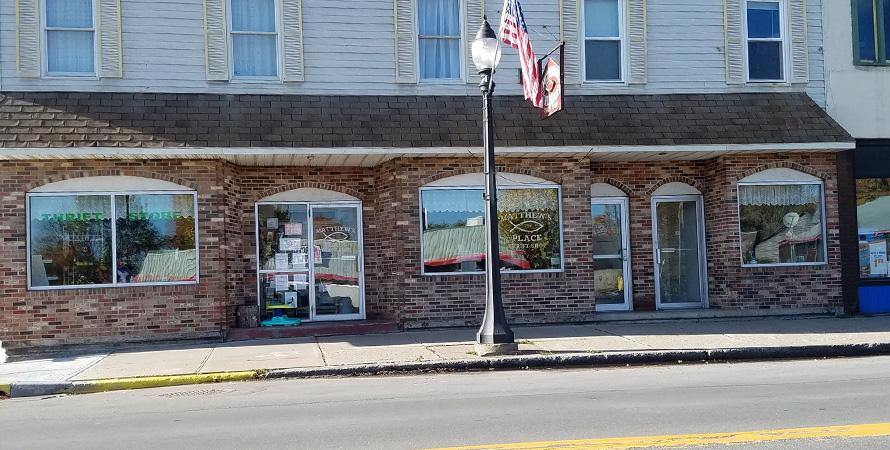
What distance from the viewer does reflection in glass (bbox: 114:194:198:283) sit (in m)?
13.3

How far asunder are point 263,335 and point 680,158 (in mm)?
7975

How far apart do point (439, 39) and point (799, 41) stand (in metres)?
6.57

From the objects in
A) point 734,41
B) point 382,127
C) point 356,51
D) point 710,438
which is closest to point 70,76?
point 356,51

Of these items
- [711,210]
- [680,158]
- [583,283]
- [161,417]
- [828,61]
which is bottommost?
[161,417]

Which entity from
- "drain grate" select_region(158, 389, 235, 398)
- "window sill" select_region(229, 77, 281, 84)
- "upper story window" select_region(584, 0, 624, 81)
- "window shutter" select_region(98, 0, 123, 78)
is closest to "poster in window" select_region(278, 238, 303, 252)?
"window sill" select_region(229, 77, 281, 84)

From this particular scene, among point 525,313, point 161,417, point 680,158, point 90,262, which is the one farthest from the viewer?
point 680,158

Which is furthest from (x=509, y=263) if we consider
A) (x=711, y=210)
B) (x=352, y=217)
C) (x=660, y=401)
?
(x=660, y=401)

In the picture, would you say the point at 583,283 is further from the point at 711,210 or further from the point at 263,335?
the point at 263,335

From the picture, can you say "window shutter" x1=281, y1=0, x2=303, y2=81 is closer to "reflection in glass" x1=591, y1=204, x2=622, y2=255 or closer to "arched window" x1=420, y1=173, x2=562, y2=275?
"arched window" x1=420, y1=173, x2=562, y2=275

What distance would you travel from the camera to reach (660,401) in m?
8.19

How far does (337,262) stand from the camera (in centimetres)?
1491

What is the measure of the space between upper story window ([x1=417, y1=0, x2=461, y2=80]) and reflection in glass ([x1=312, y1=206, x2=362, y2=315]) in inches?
113

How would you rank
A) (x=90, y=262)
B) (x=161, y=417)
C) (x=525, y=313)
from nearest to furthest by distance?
(x=161, y=417) → (x=90, y=262) → (x=525, y=313)

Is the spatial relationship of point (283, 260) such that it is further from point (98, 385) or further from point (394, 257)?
point (98, 385)
